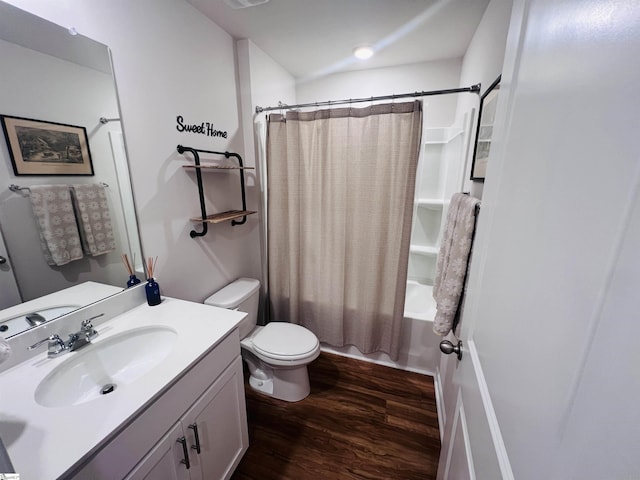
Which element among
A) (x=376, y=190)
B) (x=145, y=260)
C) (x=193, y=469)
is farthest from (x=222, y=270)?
(x=376, y=190)

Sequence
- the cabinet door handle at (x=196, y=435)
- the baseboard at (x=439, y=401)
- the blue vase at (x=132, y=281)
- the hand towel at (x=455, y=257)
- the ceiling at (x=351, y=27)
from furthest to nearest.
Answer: the baseboard at (x=439, y=401), the ceiling at (x=351, y=27), the blue vase at (x=132, y=281), the hand towel at (x=455, y=257), the cabinet door handle at (x=196, y=435)

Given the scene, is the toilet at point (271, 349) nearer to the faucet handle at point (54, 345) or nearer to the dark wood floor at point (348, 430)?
the dark wood floor at point (348, 430)

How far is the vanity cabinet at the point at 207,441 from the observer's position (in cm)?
85

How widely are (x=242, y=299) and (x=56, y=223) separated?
103 centimetres

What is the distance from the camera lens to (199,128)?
1.59 metres

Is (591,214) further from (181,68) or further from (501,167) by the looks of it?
(181,68)

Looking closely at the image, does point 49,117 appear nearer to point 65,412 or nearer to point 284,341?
point 65,412

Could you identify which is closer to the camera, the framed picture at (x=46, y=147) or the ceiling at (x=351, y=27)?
the framed picture at (x=46, y=147)

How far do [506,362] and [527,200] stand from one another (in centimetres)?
33

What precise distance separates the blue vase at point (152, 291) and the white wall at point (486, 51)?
66.6 inches

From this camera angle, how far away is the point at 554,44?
0.43 m

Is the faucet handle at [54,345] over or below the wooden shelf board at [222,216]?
below

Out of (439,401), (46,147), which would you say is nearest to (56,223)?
(46,147)

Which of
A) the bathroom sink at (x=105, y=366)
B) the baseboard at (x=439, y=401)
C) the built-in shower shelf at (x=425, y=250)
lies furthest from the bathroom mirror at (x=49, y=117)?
the built-in shower shelf at (x=425, y=250)
